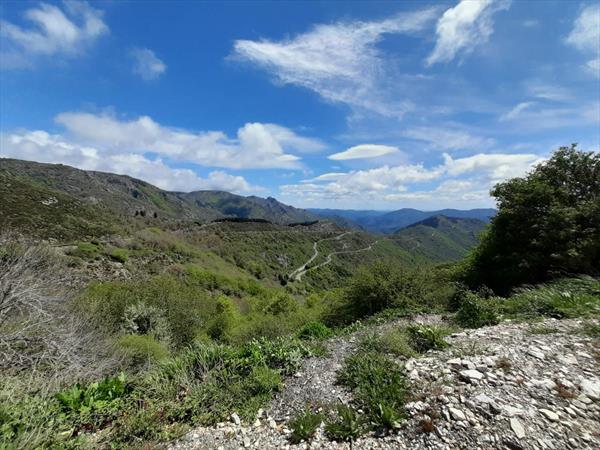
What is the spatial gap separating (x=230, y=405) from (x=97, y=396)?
232 centimetres

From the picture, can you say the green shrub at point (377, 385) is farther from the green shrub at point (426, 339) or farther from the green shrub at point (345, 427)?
the green shrub at point (426, 339)

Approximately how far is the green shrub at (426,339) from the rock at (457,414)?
7.50ft

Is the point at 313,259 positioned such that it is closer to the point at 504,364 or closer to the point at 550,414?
the point at 504,364

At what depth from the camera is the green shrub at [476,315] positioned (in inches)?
301

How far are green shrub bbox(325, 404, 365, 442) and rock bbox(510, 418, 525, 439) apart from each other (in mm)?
1760

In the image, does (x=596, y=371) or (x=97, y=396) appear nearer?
(x=596, y=371)

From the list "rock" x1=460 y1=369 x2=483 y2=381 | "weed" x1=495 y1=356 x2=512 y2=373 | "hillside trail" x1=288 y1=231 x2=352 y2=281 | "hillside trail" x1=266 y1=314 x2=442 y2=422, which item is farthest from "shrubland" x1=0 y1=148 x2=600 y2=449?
"hillside trail" x1=288 y1=231 x2=352 y2=281

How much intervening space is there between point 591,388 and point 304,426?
3.97 metres

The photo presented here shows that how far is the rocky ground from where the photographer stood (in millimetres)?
3447

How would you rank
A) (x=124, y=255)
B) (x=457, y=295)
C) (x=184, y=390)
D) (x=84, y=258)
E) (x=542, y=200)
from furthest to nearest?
1. (x=124, y=255)
2. (x=84, y=258)
3. (x=542, y=200)
4. (x=457, y=295)
5. (x=184, y=390)

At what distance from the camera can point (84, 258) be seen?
155ft

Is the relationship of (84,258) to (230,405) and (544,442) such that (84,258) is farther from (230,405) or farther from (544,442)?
(544,442)

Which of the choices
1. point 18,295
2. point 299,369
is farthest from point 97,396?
point 18,295

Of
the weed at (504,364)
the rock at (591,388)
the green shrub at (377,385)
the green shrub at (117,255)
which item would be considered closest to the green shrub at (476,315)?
the weed at (504,364)
